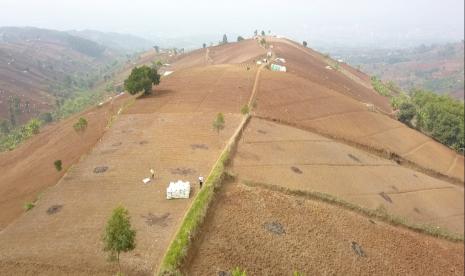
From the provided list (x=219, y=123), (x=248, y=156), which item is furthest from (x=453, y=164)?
(x=219, y=123)

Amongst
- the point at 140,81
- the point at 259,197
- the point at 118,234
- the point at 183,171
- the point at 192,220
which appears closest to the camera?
the point at 118,234

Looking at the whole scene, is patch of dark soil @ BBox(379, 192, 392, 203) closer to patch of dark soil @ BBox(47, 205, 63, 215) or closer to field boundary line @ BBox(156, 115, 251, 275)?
field boundary line @ BBox(156, 115, 251, 275)

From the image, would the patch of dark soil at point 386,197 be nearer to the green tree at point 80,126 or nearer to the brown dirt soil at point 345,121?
the brown dirt soil at point 345,121

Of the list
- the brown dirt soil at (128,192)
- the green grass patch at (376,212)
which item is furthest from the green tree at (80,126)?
the green grass patch at (376,212)

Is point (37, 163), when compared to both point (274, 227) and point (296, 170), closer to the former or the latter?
point (296, 170)

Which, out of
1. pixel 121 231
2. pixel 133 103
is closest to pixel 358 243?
pixel 121 231
